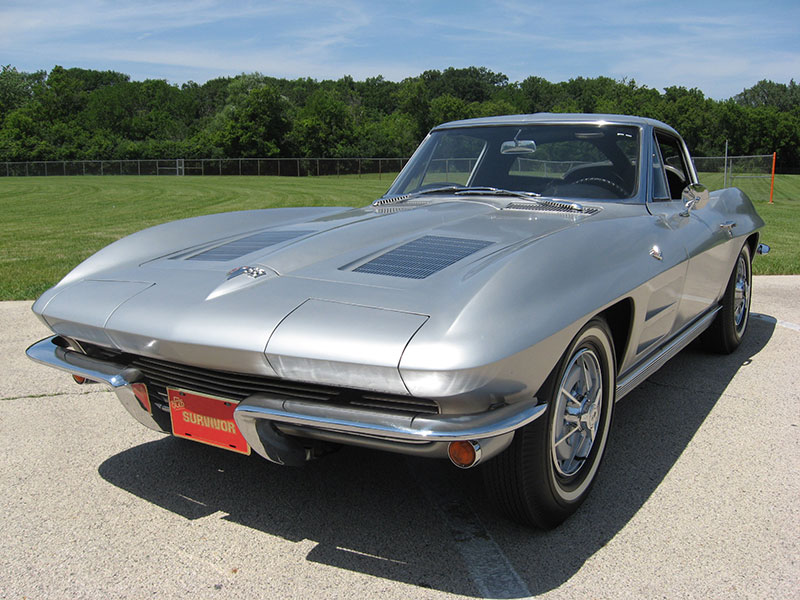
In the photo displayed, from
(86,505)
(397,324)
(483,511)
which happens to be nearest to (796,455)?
(483,511)

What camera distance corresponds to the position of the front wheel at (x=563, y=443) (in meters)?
2.30

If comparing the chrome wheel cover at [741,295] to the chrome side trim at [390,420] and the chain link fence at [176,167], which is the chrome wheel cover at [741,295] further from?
the chain link fence at [176,167]

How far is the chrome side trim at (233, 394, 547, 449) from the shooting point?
1963 millimetres

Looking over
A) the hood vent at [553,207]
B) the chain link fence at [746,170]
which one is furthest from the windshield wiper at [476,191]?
the chain link fence at [746,170]

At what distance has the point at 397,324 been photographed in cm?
203

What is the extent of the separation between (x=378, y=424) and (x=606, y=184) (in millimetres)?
2216

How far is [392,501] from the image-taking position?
2760 mm

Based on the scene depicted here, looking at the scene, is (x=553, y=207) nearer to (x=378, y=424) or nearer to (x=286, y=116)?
(x=378, y=424)

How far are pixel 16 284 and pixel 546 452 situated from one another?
650 centimetres

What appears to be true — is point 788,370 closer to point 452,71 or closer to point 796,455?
point 796,455

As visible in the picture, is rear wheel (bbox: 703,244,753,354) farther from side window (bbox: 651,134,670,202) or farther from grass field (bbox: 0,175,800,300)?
grass field (bbox: 0,175,800,300)

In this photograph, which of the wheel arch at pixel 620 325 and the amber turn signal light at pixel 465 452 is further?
the wheel arch at pixel 620 325

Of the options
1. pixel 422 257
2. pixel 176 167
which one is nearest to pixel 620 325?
pixel 422 257

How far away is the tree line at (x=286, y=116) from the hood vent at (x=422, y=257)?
6005cm
